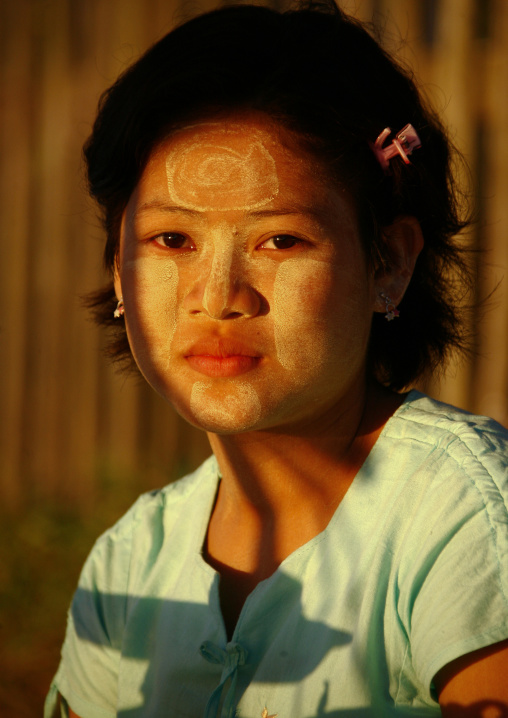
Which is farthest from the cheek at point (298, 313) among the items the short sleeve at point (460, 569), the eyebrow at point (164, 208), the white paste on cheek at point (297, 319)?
the short sleeve at point (460, 569)

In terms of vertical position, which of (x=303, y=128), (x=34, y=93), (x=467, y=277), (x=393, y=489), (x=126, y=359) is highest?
(x=34, y=93)

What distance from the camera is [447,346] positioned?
7.07ft

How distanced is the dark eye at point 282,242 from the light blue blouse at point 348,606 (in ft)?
1.53

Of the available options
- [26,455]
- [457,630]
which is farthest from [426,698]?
[26,455]

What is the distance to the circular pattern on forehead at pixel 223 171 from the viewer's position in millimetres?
1586

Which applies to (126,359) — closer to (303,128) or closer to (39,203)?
(303,128)

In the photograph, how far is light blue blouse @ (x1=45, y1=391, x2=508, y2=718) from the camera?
1349mm

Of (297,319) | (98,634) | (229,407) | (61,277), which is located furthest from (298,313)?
(61,277)

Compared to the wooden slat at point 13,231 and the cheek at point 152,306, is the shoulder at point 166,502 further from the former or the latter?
the wooden slat at point 13,231

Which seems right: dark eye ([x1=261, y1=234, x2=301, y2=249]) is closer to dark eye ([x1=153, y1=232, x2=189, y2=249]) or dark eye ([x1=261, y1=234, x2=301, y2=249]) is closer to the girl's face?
the girl's face

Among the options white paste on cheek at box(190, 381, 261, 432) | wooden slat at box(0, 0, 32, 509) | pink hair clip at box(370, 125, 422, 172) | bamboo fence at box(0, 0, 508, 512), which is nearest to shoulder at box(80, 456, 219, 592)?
white paste on cheek at box(190, 381, 261, 432)

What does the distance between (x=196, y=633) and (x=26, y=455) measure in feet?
10.1

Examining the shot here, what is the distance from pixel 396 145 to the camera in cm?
170

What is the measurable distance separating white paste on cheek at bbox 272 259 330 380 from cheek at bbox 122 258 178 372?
9.5 inches
